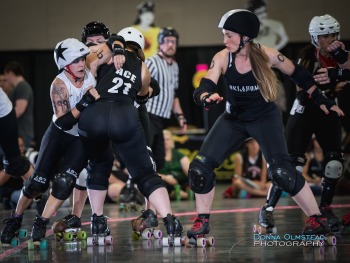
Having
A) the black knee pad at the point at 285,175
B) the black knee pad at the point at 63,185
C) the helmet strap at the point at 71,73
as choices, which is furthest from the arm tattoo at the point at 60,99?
the black knee pad at the point at 285,175

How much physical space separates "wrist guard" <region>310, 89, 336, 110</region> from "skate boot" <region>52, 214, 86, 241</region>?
1.86m

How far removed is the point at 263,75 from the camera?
4.88m

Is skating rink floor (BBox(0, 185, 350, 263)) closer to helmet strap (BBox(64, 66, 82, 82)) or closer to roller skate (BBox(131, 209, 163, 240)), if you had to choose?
roller skate (BBox(131, 209, 163, 240))

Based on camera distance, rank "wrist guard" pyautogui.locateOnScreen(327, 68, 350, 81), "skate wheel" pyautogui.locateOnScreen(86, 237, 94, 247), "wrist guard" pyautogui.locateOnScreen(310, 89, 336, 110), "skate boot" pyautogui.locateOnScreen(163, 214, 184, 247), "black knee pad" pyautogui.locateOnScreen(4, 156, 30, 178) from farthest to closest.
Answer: "black knee pad" pyautogui.locateOnScreen(4, 156, 30, 178) < "wrist guard" pyautogui.locateOnScreen(327, 68, 350, 81) < "wrist guard" pyautogui.locateOnScreen(310, 89, 336, 110) < "skate wheel" pyautogui.locateOnScreen(86, 237, 94, 247) < "skate boot" pyautogui.locateOnScreen(163, 214, 184, 247)

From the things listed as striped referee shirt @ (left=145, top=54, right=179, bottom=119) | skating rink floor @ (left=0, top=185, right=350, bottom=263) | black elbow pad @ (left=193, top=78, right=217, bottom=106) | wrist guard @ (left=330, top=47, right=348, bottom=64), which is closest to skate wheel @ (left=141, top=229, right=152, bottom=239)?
skating rink floor @ (left=0, top=185, right=350, bottom=263)

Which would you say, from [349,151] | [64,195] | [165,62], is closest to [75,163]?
[64,195]

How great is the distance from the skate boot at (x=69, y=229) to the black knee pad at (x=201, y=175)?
3.31 ft

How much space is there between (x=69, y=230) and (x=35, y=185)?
1.54ft

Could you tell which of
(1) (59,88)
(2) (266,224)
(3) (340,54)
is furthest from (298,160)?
(1) (59,88)

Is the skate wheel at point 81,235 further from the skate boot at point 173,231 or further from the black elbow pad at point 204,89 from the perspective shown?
the black elbow pad at point 204,89

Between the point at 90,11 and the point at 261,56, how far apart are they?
8335 millimetres

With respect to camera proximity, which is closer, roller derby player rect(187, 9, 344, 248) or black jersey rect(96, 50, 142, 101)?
roller derby player rect(187, 9, 344, 248)

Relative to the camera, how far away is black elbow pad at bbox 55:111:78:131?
16.2 feet

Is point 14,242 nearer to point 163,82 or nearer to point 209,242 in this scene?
point 209,242
